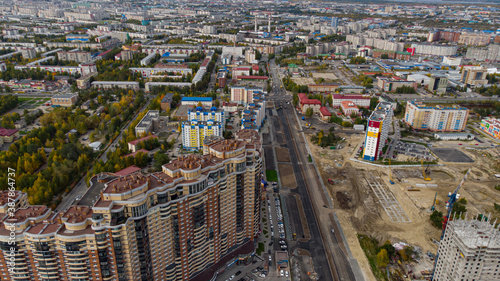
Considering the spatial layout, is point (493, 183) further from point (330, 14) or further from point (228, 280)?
point (330, 14)

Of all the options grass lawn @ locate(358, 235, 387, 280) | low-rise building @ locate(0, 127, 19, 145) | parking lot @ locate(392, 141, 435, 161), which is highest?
low-rise building @ locate(0, 127, 19, 145)

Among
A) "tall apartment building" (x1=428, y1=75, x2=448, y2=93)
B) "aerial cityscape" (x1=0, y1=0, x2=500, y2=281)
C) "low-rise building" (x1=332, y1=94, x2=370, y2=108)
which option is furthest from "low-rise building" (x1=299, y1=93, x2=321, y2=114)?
"tall apartment building" (x1=428, y1=75, x2=448, y2=93)

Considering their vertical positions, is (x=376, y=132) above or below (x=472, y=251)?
below

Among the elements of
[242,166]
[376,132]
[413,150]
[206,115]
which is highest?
[242,166]

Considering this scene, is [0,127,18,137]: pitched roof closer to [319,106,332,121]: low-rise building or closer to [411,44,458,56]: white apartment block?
[319,106,332,121]: low-rise building

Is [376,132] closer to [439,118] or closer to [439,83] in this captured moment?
[439,118]

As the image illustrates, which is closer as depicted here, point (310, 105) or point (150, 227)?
point (150, 227)

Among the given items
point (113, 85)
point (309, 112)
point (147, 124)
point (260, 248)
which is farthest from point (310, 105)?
point (113, 85)

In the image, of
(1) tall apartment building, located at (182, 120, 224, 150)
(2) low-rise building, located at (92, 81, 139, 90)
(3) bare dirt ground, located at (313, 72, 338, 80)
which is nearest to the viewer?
(1) tall apartment building, located at (182, 120, 224, 150)
